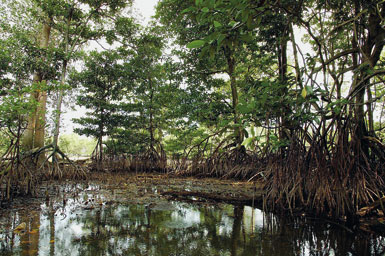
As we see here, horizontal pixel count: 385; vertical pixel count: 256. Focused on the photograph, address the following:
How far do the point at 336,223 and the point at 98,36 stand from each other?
29.2 ft

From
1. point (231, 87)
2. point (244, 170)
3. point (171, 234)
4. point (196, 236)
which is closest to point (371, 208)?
point (196, 236)

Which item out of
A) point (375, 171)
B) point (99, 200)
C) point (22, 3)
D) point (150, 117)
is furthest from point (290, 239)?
point (22, 3)

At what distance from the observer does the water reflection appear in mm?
1855

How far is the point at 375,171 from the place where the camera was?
282cm

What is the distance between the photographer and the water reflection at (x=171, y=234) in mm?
1855

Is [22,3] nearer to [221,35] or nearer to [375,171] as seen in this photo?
[221,35]

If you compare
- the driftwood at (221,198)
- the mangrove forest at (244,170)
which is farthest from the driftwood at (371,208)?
the driftwood at (221,198)

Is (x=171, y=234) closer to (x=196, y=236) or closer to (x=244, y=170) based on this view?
(x=196, y=236)

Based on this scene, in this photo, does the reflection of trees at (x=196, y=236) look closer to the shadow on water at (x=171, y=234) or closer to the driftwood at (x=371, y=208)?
the shadow on water at (x=171, y=234)

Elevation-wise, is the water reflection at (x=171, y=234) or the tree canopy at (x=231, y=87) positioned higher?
the tree canopy at (x=231, y=87)

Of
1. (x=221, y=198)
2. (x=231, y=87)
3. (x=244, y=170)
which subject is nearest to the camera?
(x=221, y=198)

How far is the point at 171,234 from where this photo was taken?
2.23 metres

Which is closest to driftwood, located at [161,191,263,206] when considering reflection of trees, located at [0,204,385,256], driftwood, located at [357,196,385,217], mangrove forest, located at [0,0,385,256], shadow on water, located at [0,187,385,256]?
mangrove forest, located at [0,0,385,256]

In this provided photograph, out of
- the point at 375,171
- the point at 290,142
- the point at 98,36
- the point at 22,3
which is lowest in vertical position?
the point at 375,171
